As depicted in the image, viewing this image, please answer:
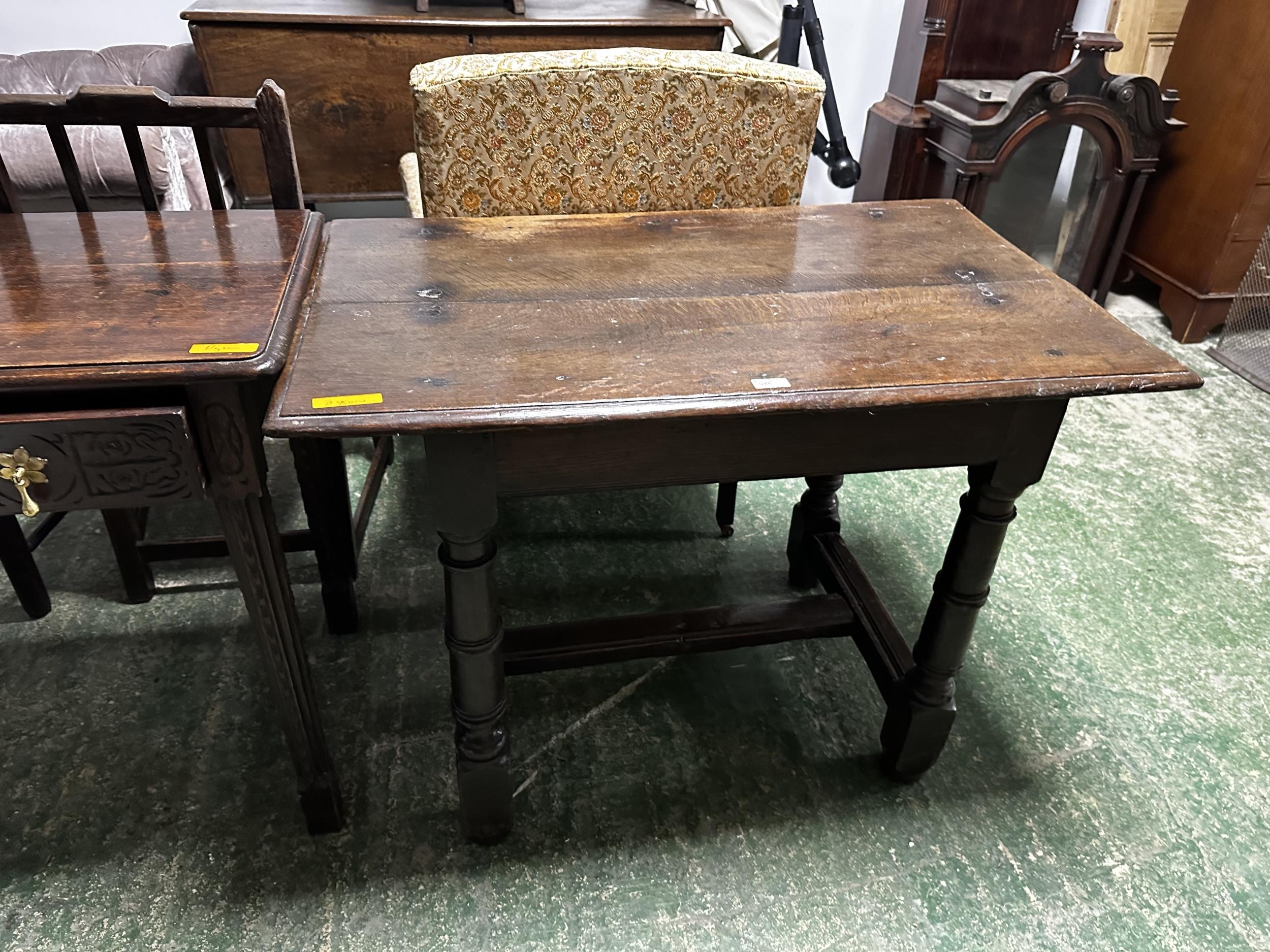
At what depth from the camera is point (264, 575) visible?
3.77 ft

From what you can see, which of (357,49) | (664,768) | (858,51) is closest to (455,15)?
(357,49)

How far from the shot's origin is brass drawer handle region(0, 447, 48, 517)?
95 centimetres

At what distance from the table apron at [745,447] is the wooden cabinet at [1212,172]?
236 centimetres

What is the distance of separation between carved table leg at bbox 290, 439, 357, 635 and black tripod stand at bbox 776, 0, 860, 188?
1.93 meters

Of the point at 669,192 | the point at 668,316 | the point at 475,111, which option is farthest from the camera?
the point at 669,192

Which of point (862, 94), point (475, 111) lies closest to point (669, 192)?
point (475, 111)

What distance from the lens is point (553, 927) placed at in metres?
1.29

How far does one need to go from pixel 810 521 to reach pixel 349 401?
1149mm

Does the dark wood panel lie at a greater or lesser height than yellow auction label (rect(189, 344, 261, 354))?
greater

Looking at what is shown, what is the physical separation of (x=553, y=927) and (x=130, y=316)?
1005mm

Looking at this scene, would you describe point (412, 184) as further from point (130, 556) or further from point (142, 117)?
point (130, 556)

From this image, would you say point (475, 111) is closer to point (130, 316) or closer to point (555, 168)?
point (555, 168)

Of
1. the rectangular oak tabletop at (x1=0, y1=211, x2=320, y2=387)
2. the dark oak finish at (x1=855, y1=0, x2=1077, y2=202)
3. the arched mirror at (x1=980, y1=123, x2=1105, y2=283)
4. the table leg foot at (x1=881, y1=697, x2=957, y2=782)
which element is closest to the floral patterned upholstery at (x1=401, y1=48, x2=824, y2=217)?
the rectangular oak tabletop at (x1=0, y1=211, x2=320, y2=387)

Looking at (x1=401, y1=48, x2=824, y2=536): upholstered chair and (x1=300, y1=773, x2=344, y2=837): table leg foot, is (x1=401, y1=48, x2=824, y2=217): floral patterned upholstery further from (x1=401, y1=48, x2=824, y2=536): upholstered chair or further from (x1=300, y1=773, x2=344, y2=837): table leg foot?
(x1=300, y1=773, x2=344, y2=837): table leg foot
